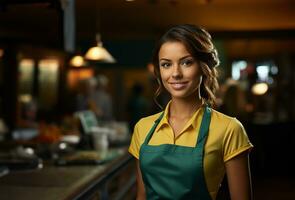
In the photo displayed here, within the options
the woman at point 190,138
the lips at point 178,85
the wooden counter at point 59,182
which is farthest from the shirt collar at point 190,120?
the wooden counter at point 59,182

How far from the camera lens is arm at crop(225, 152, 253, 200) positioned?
1.62 m

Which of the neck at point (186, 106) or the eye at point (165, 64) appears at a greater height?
the eye at point (165, 64)

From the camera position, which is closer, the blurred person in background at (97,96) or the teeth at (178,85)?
the teeth at (178,85)

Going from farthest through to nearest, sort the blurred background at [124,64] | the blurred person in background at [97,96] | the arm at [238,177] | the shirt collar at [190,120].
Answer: the blurred person in background at [97,96]
the blurred background at [124,64]
the shirt collar at [190,120]
the arm at [238,177]

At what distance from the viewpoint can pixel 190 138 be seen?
1707 millimetres

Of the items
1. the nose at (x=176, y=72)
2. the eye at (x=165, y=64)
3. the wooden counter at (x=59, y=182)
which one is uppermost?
the eye at (x=165, y=64)

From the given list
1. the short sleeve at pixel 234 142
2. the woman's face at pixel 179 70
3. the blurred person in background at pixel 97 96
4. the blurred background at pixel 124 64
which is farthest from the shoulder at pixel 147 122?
the blurred person in background at pixel 97 96

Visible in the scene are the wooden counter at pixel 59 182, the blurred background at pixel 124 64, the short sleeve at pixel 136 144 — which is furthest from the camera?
the blurred background at pixel 124 64

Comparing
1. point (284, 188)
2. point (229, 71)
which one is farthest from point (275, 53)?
point (284, 188)

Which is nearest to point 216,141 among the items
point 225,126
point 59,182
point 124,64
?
point 225,126

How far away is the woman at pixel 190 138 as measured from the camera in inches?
64.5

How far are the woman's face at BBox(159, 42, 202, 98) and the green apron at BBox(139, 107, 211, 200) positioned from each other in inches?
5.0

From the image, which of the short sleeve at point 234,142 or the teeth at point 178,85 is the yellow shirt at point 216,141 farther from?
the teeth at point 178,85

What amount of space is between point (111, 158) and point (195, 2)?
2.25 metres
